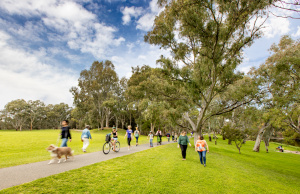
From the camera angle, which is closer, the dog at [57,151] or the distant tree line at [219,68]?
the dog at [57,151]

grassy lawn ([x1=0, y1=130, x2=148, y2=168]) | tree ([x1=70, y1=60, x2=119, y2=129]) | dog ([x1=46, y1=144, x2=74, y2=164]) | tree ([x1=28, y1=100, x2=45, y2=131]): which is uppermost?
tree ([x1=70, y1=60, x2=119, y2=129])

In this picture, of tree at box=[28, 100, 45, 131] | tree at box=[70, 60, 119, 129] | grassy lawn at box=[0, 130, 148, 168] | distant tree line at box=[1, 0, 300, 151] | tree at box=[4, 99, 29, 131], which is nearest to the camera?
grassy lawn at box=[0, 130, 148, 168]

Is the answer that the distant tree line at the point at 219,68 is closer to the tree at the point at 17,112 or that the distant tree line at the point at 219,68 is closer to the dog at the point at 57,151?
the dog at the point at 57,151

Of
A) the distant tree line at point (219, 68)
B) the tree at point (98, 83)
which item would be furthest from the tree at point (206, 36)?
the tree at point (98, 83)

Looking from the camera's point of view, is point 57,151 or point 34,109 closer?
point 57,151

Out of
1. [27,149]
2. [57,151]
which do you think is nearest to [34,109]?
[27,149]

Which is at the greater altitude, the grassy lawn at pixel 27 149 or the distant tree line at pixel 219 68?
the distant tree line at pixel 219 68

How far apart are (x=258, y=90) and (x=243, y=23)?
6.09 metres

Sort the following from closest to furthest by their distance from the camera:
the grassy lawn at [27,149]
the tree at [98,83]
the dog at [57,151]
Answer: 1. the dog at [57,151]
2. the grassy lawn at [27,149]
3. the tree at [98,83]

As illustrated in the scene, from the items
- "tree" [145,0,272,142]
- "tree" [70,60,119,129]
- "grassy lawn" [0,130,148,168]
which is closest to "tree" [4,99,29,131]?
"tree" [70,60,119,129]

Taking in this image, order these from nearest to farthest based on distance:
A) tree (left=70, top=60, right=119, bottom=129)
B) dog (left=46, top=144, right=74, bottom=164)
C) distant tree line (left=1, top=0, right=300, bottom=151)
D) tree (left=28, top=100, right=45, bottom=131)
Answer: dog (left=46, top=144, right=74, bottom=164) → distant tree line (left=1, top=0, right=300, bottom=151) → tree (left=70, top=60, right=119, bottom=129) → tree (left=28, top=100, right=45, bottom=131)

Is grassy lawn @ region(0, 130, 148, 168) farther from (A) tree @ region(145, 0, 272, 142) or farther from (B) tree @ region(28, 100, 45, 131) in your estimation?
(B) tree @ region(28, 100, 45, 131)

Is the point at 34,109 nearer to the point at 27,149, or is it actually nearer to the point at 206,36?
the point at 27,149

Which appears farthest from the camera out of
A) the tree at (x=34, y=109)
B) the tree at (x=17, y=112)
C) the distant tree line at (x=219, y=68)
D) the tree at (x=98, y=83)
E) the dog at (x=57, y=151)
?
the tree at (x=34, y=109)
